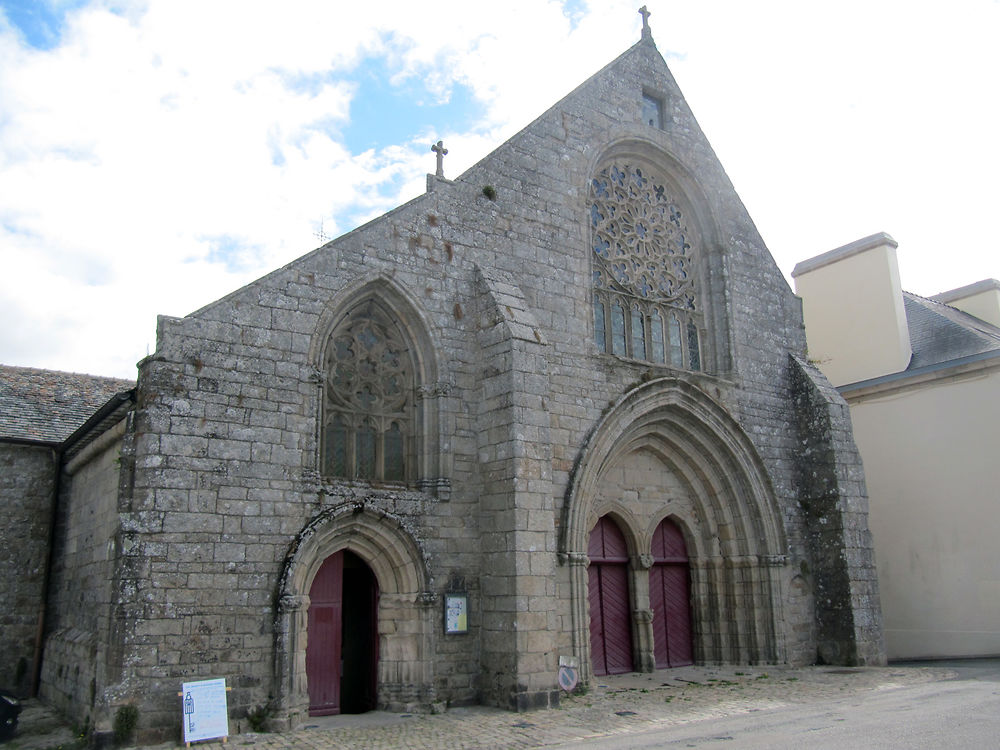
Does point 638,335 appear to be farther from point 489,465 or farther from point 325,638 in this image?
point 325,638

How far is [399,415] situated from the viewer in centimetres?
1074

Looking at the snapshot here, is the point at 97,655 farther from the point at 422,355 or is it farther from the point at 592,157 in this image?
the point at 592,157

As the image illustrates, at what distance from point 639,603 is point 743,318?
515 cm

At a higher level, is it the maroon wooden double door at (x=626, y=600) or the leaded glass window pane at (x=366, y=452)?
the leaded glass window pane at (x=366, y=452)

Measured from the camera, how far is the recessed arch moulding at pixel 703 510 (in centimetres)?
Result: 1252

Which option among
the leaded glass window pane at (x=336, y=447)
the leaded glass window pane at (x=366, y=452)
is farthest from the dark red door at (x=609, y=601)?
the leaded glass window pane at (x=336, y=447)

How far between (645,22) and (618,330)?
5.81 metres

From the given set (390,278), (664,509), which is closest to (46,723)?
(390,278)

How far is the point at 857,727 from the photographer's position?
26.4ft

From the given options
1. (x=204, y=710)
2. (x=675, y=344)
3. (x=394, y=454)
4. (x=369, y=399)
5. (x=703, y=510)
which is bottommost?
(x=204, y=710)

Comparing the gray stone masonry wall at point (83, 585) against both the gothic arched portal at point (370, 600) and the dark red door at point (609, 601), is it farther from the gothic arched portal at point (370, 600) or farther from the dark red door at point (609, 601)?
the dark red door at point (609, 601)

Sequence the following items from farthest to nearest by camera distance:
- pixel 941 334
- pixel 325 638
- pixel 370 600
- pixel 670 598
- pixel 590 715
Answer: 1. pixel 941 334
2. pixel 670 598
3. pixel 370 600
4. pixel 325 638
5. pixel 590 715

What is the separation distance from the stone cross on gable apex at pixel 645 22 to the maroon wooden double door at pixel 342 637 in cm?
1022

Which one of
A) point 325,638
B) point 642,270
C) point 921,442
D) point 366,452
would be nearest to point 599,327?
point 642,270
